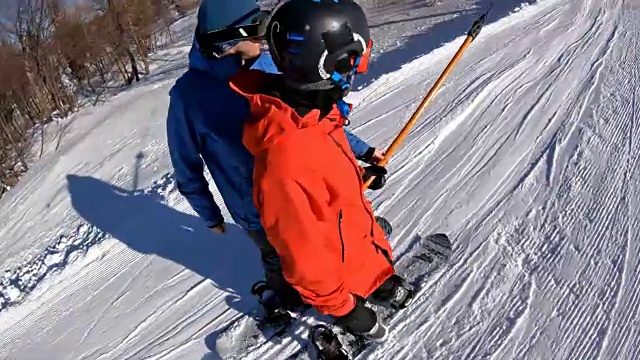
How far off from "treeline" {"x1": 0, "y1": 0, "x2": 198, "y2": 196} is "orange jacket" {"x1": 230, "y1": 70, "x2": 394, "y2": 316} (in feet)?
24.9

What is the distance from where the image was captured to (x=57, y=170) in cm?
701

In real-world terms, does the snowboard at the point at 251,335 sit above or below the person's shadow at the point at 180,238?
below

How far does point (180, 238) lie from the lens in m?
4.18

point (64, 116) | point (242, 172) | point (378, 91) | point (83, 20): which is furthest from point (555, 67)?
point (83, 20)

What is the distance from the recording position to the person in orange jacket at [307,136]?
6.10 feet

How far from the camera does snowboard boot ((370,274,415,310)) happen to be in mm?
2922

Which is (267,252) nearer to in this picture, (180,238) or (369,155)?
(369,155)

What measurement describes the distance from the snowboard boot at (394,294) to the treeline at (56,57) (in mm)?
7200

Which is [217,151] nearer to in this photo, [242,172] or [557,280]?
[242,172]

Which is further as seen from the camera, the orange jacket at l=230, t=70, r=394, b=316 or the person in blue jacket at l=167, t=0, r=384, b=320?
the person in blue jacket at l=167, t=0, r=384, b=320

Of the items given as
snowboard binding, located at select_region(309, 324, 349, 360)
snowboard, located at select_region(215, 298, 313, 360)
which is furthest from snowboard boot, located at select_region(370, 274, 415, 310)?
snowboard, located at select_region(215, 298, 313, 360)

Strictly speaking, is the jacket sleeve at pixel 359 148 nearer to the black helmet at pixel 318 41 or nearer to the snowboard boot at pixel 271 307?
the snowboard boot at pixel 271 307

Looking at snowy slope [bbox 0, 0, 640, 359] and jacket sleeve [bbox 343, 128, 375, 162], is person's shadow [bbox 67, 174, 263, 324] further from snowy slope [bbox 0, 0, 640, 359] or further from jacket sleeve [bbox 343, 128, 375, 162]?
jacket sleeve [bbox 343, 128, 375, 162]

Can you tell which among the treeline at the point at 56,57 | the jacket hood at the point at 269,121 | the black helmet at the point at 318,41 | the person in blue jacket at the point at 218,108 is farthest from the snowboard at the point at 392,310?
the treeline at the point at 56,57
